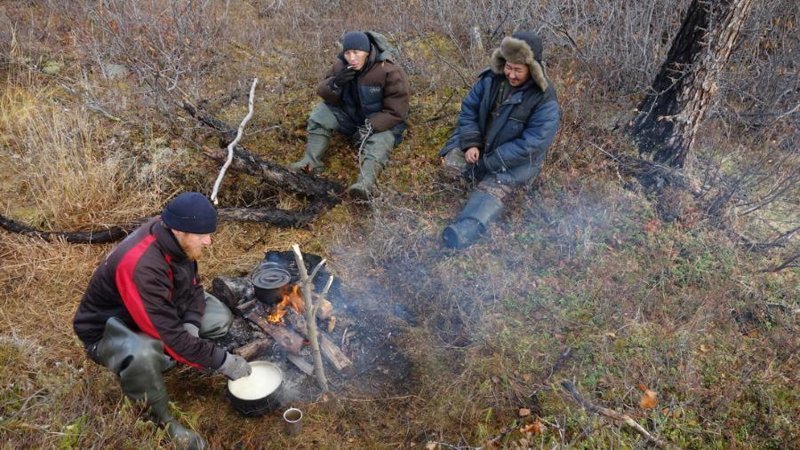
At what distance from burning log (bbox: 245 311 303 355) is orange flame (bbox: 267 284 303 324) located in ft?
0.18

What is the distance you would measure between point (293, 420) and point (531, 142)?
3.15m

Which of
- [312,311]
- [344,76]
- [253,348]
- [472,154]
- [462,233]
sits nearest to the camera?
[312,311]

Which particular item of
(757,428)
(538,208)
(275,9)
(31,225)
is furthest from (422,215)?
(275,9)

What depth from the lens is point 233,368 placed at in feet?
11.0

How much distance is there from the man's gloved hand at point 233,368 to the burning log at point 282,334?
482 millimetres

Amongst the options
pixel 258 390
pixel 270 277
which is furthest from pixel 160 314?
pixel 270 277

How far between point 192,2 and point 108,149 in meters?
2.79

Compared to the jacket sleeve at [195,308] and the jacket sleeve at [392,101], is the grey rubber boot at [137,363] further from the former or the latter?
the jacket sleeve at [392,101]

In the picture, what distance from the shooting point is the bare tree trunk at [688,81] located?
15.9ft

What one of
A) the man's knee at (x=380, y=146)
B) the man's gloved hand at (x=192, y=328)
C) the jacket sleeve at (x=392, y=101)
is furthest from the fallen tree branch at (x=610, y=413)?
the jacket sleeve at (x=392, y=101)

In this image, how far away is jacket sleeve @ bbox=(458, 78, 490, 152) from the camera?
506 cm

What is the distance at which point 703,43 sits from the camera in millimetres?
4855

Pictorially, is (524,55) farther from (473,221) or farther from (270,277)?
(270,277)

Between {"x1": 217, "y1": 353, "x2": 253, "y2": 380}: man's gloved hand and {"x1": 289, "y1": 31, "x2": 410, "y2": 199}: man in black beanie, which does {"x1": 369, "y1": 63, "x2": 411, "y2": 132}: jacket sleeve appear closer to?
{"x1": 289, "y1": 31, "x2": 410, "y2": 199}: man in black beanie
